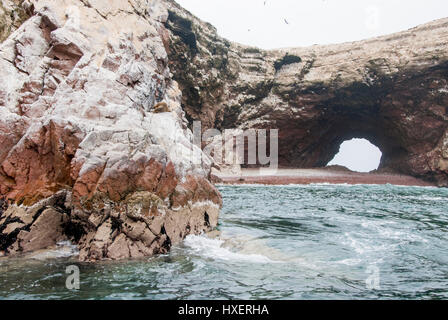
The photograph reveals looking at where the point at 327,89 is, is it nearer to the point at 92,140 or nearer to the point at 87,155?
the point at 92,140

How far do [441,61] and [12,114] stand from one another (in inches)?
1453

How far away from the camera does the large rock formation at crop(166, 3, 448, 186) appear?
33625 mm

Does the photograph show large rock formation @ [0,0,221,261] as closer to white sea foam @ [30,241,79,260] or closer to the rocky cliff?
the rocky cliff

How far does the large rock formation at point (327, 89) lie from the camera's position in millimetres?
33625

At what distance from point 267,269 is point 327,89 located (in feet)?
113

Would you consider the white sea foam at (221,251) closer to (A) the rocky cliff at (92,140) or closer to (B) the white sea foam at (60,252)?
(A) the rocky cliff at (92,140)

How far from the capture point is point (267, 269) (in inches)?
245

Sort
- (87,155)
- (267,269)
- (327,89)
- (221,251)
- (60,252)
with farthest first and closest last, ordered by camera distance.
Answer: (327,89) < (221,251) < (87,155) < (60,252) < (267,269)

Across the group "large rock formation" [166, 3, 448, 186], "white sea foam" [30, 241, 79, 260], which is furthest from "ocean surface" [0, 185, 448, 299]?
"large rock formation" [166, 3, 448, 186]

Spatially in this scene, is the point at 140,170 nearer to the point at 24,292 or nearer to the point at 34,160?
the point at 34,160

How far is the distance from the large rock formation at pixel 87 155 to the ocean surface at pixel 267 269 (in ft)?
2.03

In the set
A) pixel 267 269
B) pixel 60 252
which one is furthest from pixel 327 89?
pixel 60 252

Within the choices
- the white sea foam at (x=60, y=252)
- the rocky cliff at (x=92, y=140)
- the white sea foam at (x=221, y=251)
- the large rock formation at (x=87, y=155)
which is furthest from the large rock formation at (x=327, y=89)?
the white sea foam at (x=60, y=252)

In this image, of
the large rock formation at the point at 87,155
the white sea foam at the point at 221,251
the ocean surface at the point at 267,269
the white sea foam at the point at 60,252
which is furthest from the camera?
the white sea foam at the point at 221,251
